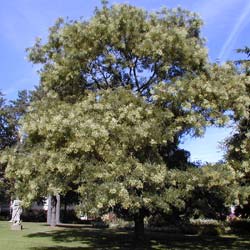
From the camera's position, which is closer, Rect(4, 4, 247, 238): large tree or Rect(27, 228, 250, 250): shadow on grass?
Rect(4, 4, 247, 238): large tree

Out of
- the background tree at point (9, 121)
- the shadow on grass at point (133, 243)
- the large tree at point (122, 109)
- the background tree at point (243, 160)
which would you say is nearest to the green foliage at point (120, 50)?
the large tree at point (122, 109)

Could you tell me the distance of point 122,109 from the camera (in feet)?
50.7

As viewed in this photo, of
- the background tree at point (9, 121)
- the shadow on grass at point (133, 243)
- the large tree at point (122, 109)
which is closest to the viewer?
the large tree at point (122, 109)

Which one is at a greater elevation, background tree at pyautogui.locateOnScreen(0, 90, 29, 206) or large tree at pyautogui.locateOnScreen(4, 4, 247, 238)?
background tree at pyautogui.locateOnScreen(0, 90, 29, 206)

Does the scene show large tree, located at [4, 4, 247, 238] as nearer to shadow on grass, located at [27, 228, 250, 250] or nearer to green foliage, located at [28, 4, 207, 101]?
green foliage, located at [28, 4, 207, 101]

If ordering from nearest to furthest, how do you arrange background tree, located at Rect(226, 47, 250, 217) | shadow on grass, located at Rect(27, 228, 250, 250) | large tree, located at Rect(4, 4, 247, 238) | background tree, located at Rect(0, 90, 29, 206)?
1. large tree, located at Rect(4, 4, 247, 238)
2. background tree, located at Rect(226, 47, 250, 217)
3. shadow on grass, located at Rect(27, 228, 250, 250)
4. background tree, located at Rect(0, 90, 29, 206)

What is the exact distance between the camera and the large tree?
1459cm

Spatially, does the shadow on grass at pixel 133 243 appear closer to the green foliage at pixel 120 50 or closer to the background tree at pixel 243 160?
Result: the background tree at pixel 243 160

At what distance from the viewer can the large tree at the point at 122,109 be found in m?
14.6

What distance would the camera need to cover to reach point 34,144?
56.1 feet

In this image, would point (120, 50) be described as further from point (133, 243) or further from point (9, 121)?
point (9, 121)

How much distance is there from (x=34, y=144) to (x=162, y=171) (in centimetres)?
539

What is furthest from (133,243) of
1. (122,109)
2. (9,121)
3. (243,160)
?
(9,121)

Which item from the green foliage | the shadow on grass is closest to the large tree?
the green foliage
